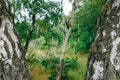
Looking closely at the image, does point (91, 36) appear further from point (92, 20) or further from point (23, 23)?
point (23, 23)

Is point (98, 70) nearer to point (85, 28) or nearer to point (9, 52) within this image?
point (9, 52)

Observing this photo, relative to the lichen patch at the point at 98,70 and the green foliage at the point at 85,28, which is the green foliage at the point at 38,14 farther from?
the lichen patch at the point at 98,70

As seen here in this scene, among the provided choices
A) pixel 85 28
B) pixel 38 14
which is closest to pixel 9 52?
pixel 38 14

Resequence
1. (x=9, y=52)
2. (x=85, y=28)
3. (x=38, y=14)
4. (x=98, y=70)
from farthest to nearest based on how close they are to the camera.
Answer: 1. (x=85, y=28)
2. (x=38, y=14)
3. (x=98, y=70)
4. (x=9, y=52)

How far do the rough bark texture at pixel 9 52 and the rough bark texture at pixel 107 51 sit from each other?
2.81ft

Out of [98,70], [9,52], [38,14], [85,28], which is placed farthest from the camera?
[85,28]

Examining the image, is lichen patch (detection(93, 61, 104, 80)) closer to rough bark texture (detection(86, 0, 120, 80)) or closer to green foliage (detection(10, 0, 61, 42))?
rough bark texture (detection(86, 0, 120, 80))

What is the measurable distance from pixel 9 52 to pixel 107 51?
47.2 inches

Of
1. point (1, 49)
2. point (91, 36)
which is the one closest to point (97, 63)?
point (1, 49)

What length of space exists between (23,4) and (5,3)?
57.9 ft

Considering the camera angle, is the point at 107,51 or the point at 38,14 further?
the point at 38,14

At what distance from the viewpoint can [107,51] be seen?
158 inches

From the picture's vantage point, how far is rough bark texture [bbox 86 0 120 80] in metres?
3.94

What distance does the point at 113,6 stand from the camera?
4223 millimetres
